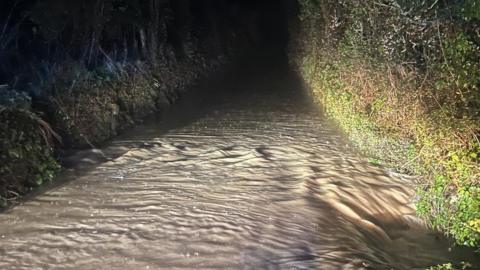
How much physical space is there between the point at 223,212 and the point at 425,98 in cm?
322

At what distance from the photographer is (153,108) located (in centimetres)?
1487

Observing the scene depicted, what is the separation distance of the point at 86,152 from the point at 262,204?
4323 millimetres

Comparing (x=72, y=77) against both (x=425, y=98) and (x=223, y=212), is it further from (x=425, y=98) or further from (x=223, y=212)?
(x=425, y=98)

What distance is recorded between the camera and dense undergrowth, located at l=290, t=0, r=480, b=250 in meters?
5.96

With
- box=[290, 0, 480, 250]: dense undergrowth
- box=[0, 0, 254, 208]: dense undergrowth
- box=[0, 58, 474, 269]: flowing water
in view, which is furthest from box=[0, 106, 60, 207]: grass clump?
box=[290, 0, 480, 250]: dense undergrowth

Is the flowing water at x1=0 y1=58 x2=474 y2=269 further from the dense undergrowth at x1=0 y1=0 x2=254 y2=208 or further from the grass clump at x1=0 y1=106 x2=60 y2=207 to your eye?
the dense undergrowth at x1=0 y1=0 x2=254 y2=208

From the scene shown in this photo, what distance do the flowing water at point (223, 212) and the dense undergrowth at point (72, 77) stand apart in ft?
2.03

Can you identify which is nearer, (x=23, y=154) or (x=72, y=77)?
(x=23, y=154)

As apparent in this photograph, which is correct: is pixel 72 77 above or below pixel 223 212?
above

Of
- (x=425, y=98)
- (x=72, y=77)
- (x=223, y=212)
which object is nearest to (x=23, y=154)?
(x=223, y=212)

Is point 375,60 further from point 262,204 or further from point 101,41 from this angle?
point 101,41

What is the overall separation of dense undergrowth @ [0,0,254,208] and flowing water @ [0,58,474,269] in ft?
2.03

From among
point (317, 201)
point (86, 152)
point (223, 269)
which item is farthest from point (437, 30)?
point (86, 152)

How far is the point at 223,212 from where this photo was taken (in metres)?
6.64
